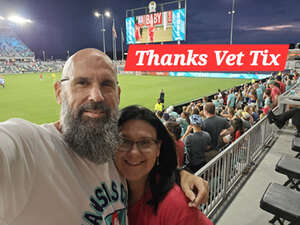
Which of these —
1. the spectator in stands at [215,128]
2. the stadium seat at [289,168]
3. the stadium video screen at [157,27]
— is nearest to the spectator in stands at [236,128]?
the spectator in stands at [215,128]

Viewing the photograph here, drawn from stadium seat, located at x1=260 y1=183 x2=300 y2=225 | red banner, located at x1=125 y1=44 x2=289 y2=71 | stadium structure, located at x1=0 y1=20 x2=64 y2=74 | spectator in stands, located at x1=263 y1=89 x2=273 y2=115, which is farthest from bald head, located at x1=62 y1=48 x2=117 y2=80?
stadium structure, located at x1=0 y1=20 x2=64 y2=74

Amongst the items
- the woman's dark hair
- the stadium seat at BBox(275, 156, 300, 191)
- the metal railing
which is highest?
the woman's dark hair

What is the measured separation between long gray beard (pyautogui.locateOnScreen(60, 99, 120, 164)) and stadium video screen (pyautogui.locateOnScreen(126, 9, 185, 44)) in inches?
1609

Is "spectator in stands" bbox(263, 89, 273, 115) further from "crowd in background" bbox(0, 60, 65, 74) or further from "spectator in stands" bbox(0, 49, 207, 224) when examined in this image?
"crowd in background" bbox(0, 60, 65, 74)

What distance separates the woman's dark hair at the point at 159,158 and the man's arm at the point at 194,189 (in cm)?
9

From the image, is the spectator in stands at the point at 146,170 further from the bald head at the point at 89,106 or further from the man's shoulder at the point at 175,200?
the bald head at the point at 89,106

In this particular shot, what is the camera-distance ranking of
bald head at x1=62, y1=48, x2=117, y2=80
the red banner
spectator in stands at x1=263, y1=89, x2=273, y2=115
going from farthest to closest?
the red banner < spectator in stands at x1=263, y1=89, x2=273, y2=115 < bald head at x1=62, y1=48, x2=117, y2=80

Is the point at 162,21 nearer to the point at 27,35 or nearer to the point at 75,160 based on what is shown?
the point at 75,160

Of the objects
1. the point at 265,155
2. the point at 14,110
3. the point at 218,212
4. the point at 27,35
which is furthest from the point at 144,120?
the point at 27,35

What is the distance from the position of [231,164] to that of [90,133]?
126 inches

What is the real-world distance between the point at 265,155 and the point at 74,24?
111438mm

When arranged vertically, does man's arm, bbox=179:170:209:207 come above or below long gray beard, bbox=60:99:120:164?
below

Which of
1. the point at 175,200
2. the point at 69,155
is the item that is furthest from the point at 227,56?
the point at 69,155

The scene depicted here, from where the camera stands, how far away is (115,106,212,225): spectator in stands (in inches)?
50.8
